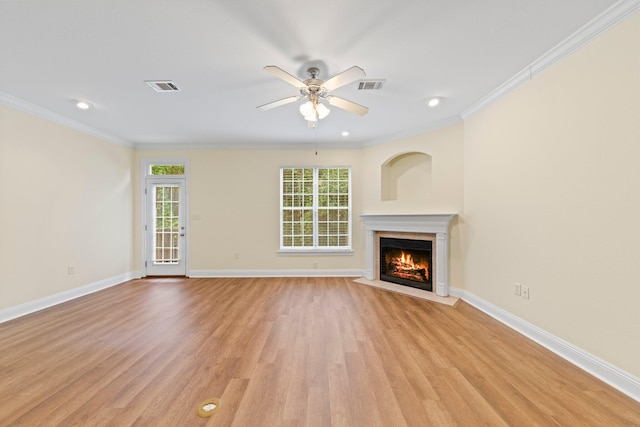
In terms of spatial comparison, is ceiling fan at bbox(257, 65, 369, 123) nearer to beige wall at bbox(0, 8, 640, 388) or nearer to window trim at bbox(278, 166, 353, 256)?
beige wall at bbox(0, 8, 640, 388)

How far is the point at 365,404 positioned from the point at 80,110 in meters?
4.83

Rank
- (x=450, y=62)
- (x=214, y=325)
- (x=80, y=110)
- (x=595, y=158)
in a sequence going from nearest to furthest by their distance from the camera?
(x=595, y=158) < (x=450, y=62) < (x=214, y=325) < (x=80, y=110)

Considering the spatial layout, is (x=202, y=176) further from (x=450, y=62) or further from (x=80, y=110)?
(x=450, y=62)

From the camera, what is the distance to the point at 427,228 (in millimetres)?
4121

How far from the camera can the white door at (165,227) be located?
17.0 ft

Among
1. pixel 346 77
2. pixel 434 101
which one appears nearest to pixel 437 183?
pixel 434 101

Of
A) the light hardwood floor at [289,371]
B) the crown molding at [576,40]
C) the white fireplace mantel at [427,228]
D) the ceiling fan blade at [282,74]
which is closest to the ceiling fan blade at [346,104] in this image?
the ceiling fan blade at [282,74]

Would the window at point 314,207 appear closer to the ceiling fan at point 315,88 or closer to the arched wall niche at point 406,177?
the arched wall niche at point 406,177

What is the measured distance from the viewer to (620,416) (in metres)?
1.56

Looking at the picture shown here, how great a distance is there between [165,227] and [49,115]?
2.42 metres

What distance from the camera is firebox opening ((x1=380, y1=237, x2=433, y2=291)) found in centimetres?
424

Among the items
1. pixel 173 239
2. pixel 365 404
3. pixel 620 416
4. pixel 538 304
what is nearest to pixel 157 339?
pixel 365 404

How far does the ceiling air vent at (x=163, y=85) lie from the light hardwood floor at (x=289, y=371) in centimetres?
267

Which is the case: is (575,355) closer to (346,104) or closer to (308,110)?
(346,104)
